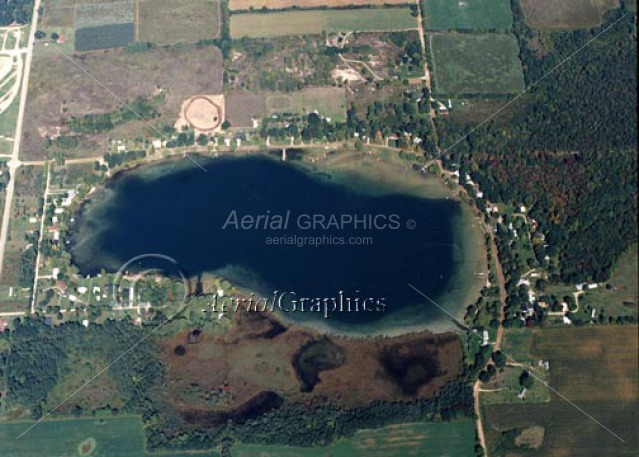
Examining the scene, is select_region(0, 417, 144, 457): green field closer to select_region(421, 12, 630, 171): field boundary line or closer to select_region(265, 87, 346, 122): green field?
select_region(265, 87, 346, 122): green field

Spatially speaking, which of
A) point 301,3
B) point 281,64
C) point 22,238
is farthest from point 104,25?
point 22,238

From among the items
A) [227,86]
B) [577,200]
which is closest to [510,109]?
[577,200]

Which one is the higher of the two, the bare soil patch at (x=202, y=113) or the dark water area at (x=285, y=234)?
the bare soil patch at (x=202, y=113)

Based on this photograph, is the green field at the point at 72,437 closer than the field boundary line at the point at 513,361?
No

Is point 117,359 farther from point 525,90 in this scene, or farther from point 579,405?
point 525,90

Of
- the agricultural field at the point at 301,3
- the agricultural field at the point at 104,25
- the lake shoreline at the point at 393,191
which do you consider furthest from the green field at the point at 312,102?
the agricultural field at the point at 104,25

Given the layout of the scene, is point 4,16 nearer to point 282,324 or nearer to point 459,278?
point 282,324

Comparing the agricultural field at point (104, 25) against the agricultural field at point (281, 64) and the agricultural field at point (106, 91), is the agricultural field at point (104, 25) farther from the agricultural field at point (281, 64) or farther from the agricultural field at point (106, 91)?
the agricultural field at point (281, 64)

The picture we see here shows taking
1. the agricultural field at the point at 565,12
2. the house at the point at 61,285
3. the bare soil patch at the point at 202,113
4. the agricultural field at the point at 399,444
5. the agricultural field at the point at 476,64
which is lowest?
the agricultural field at the point at 399,444
